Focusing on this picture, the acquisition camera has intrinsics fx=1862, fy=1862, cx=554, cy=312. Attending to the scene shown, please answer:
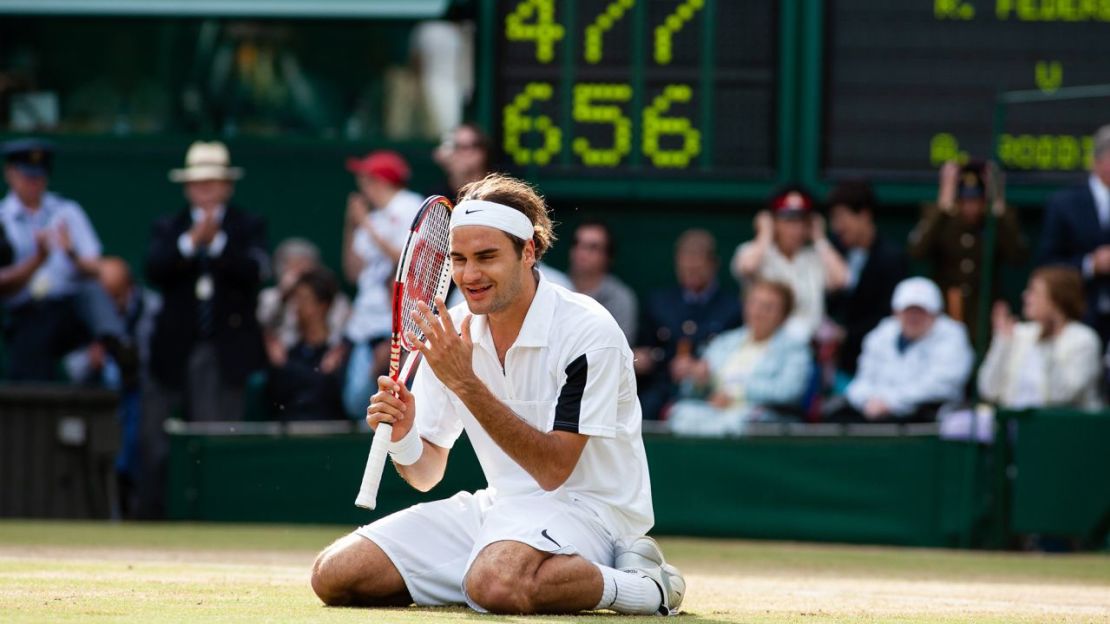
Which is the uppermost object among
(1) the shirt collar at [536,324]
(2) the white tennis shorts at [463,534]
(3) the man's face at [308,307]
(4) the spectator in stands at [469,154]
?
(4) the spectator in stands at [469,154]

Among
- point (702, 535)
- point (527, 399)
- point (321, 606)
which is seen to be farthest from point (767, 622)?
point (702, 535)

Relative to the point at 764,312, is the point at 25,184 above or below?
above

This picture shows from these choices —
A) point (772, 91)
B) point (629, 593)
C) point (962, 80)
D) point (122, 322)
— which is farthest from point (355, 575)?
point (962, 80)

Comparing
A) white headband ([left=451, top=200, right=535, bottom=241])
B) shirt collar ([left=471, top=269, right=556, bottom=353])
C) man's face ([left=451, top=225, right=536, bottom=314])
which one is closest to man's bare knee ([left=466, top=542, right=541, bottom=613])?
shirt collar ([left=471, top=269, right=556, bottom=353])

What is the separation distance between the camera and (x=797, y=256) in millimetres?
11352

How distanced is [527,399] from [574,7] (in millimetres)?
6396

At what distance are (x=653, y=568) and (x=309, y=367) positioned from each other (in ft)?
19.4

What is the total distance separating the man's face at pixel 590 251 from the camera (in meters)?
11.7

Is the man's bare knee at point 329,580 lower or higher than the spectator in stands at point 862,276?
lower

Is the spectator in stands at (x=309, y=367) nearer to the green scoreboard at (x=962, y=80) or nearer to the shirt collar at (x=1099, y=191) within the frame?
the green scoreboard at (x=962, y=80)

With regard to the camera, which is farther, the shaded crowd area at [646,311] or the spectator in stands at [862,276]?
the spectator in stands at [862,276]

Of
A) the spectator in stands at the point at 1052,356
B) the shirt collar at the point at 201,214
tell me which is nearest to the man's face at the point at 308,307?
the shirt collar at the point at 201,214

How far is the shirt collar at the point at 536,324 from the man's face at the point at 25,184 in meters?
6.29

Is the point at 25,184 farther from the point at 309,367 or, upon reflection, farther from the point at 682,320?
the point at 682,320
